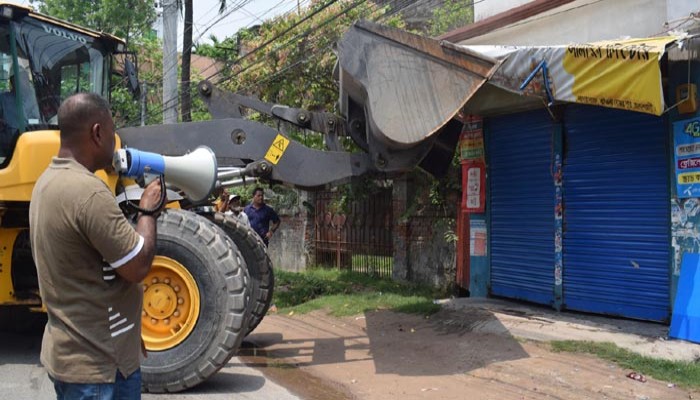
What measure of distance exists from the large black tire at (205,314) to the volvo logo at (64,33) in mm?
2926

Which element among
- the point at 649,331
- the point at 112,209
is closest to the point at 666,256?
the point at 649,331

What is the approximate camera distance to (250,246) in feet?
23.2

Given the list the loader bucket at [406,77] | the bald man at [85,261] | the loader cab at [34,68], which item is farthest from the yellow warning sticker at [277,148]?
the bald man at [85,261]

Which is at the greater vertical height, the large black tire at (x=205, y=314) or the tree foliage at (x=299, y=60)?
the tree foliage at (x=299, y=60)

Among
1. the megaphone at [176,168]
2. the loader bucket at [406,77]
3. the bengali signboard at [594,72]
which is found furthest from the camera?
the bengali signboard at [594,72]

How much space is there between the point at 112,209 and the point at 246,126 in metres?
3.72

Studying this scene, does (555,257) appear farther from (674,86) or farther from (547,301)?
(674,86)

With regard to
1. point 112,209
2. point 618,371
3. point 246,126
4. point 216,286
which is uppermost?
point 246,126

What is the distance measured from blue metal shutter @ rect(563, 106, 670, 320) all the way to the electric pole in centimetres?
988

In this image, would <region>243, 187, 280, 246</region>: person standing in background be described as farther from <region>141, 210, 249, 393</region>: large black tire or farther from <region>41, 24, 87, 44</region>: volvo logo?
<region>141, 210, 249, 393</region>: large black tire

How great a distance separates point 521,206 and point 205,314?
479 centimetres

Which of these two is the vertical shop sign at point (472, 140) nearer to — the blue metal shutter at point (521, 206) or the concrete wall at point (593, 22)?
the blue metal shutter at point (521, 206)

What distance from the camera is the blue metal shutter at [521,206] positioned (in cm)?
824

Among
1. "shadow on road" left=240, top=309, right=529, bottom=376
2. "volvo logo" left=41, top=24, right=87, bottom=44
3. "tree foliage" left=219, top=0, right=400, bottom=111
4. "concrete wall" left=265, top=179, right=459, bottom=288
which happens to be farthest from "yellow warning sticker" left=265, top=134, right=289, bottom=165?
"tree foliage" left=219, top=0, right=400, bottom=111
